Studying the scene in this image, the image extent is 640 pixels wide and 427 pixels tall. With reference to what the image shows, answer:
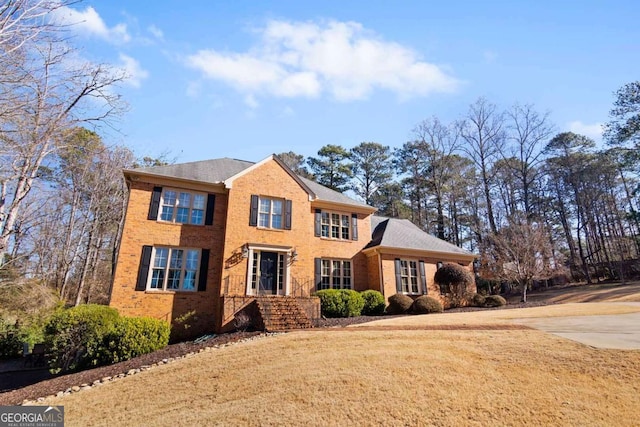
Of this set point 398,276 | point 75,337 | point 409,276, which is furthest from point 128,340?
point 409,276

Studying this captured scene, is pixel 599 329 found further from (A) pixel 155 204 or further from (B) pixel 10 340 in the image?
(B) pixel 10 340

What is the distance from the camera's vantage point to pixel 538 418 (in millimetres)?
4312

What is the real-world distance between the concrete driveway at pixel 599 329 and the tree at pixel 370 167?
2684 cm

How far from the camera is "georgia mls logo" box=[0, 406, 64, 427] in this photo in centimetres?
636

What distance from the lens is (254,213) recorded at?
15312mm

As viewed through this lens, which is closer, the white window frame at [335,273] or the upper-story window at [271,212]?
the upper-story window at [271,212]

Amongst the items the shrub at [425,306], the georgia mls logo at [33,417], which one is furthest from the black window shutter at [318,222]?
the georgia mls logo at [33,417]

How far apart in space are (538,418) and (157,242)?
45.3ft

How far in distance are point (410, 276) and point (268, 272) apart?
843 cm

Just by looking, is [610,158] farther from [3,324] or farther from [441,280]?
[3,324]

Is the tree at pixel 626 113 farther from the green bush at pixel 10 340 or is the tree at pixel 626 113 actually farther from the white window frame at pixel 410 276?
the green bush at pixel 10 340

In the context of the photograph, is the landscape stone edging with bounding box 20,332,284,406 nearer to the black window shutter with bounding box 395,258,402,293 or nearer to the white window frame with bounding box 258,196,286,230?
the white window frame with bounding box 258,196,286,230

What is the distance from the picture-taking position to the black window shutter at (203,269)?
1396 cm

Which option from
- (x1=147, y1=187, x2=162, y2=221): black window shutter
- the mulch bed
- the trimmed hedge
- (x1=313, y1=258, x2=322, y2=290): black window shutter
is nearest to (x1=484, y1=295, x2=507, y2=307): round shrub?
the mulch bed
